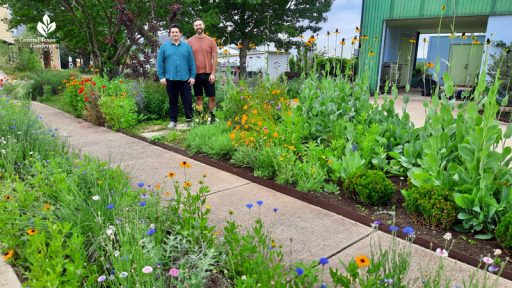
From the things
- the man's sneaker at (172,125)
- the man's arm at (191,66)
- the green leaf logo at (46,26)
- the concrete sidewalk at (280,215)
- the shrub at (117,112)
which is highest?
the green leaf logo at (46,26)

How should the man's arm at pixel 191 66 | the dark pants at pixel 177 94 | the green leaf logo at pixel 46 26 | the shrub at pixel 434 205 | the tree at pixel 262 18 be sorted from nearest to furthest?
the shrub at pixel 434 205, the man's arm at pixel 191 66, the dark pants at pixel 177 94, the green leaf logo at pixel 46 26, the tree at pixel 262 18

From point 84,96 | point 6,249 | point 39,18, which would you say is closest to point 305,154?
point 6,249

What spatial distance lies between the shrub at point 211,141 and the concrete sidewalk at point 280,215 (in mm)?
253

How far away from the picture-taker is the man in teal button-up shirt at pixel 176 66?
20.1ft

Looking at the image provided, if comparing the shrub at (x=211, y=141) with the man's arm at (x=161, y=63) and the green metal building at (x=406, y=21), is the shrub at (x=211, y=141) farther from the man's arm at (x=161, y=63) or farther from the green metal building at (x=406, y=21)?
the green metal building at (x=406, y=21)

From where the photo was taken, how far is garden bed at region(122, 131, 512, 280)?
252 cm

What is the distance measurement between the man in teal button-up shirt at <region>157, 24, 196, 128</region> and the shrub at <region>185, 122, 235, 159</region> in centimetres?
124

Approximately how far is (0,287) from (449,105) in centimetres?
371

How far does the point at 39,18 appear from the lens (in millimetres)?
Answer: 14695

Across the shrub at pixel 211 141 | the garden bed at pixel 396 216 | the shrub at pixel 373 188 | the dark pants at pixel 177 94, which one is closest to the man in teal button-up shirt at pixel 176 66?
the dark pants at pixel 177 94

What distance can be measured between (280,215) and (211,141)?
2032 mm

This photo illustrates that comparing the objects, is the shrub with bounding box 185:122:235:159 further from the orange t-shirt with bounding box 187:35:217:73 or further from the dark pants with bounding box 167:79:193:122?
the orange t-shirt with bounding box 187:35:217:73

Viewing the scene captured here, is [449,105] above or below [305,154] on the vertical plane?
above

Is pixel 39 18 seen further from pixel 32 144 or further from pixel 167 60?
pixel 32 144
